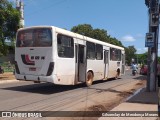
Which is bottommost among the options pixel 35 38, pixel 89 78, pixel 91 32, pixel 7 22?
pixel 89 78

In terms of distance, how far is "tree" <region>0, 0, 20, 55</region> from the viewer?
24891mm

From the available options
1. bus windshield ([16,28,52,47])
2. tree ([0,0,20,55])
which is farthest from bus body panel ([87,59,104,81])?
tree ([0,0,20,55])

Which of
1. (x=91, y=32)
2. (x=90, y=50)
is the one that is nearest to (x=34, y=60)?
(x=90, y=50)

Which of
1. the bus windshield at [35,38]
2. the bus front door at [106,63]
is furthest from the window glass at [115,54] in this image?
the bus windshield at [35,38]

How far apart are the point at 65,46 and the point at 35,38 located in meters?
1.54

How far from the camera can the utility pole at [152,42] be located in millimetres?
15367

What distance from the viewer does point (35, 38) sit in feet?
50.5

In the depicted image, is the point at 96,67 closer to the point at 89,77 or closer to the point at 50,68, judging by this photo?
the point at 89,77

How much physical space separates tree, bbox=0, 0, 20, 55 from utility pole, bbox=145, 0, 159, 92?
1287 cm

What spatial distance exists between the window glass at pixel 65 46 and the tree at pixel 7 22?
9.72 m

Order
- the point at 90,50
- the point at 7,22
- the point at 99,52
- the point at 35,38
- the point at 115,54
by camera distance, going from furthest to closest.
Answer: the point at 7,22 < the point at 115,54 < the point at 99,52 < the point at 90,50 < the point at 35,38

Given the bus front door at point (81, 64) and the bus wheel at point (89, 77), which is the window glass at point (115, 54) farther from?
the bus front door at point (81, 64)

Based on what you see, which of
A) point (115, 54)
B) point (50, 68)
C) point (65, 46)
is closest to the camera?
point (50, 68)

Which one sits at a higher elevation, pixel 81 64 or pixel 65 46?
pixel 65 46
